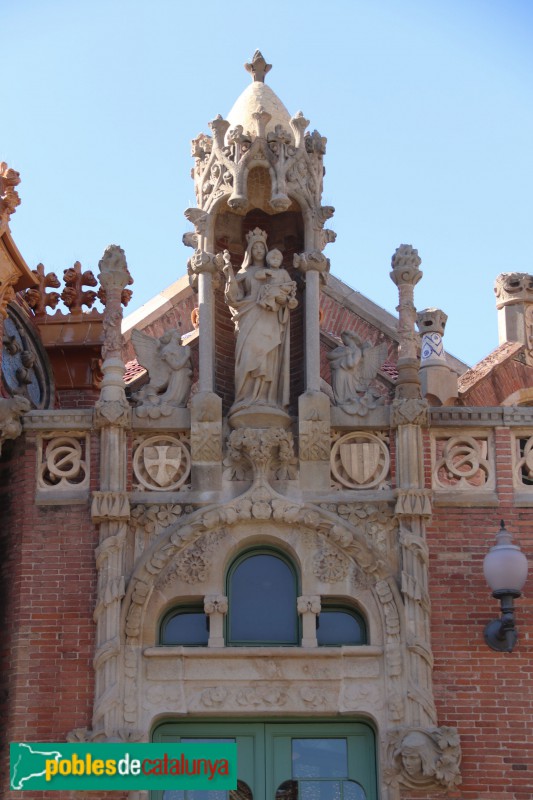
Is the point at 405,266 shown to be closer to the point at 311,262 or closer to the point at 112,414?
the point at 311,262

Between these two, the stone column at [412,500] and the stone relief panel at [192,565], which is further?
the stone relief panel at [192,565]

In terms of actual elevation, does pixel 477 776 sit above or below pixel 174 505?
below

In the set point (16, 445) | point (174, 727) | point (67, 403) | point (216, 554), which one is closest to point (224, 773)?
point (174, 727)

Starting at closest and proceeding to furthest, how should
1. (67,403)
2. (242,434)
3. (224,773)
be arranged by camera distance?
(224,773) < (242,434) < (67,403)

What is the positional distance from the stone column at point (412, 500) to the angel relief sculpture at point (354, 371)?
0.40 metres

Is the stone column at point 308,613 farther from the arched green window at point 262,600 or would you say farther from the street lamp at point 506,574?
the street lamp at point 506,574

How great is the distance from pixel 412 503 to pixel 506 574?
157 cm

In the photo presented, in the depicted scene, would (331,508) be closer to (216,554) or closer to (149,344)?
(216,554)

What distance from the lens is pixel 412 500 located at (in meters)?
21.9

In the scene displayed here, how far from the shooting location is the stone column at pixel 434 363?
1181 inches

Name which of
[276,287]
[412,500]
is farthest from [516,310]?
[412,500]

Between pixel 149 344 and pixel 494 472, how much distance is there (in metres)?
4.05

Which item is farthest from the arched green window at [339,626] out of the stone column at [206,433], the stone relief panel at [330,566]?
the stone column at [206,433]

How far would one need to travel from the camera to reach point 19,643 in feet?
70.5
